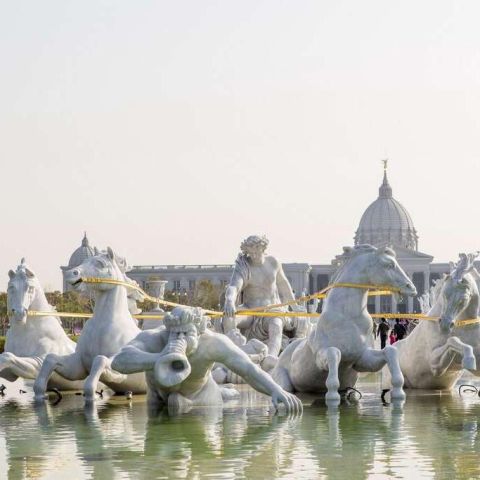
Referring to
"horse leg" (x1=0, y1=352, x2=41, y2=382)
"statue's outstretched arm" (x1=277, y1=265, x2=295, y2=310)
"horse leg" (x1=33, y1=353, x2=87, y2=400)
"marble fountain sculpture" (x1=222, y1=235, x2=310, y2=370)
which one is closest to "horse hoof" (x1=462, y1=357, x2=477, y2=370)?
"horse leg" (x1=33, y1=353, x2=87, y2=400)

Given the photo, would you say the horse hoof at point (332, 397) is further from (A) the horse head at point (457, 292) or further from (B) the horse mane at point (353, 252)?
(A) the horse head at point (457, 292)

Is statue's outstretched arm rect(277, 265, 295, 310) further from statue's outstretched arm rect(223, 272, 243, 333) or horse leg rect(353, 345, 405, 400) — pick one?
horse leg rect(353, 345, 405, 400)

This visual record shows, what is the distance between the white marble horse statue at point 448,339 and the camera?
13617mm

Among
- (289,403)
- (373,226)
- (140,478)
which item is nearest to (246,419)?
(289,403)

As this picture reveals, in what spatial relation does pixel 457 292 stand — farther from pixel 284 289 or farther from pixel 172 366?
pixel 284 289

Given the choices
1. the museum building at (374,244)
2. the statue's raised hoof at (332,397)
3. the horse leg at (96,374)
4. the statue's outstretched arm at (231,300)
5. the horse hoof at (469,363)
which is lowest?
the statue's raised hoof at (332,397)

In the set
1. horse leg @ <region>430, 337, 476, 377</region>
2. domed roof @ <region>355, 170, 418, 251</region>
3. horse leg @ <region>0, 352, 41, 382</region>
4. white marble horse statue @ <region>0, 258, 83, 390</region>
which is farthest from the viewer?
domed roof @ <region>355, 170, 418, 251</region>

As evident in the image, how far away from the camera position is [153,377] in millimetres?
11969

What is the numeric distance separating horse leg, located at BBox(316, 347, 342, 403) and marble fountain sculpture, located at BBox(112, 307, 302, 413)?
0.94 metres

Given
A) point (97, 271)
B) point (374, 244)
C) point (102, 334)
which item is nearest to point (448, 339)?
point (102, 334)

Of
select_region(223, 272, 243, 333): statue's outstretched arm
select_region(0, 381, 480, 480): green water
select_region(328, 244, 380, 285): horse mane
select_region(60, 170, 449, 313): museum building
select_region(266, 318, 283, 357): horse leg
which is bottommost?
select_region(0, 381, 480, 480): green water

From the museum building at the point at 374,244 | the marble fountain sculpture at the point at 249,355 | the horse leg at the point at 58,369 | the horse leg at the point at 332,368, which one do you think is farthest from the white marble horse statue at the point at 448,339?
the museum building at the point at 374,244

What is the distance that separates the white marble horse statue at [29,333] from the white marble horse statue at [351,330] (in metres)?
2.94

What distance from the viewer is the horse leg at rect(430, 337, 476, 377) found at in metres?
13.1
